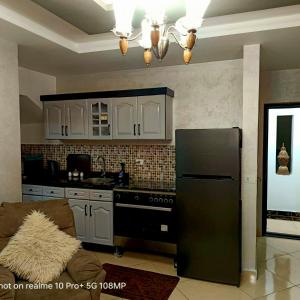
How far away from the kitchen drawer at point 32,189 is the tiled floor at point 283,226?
12.1 feet

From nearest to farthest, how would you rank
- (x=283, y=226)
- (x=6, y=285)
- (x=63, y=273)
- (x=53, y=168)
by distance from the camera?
1. (x=6, y=285)
2. (x=63, y=273)
3. (x=53, y=168)
4. (x=283, y=226)

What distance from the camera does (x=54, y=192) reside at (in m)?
3.89

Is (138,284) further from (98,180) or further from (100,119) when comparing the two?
(100,119)

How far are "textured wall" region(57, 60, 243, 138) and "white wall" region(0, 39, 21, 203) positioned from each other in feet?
5.52

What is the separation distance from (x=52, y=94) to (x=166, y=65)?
1.89 m

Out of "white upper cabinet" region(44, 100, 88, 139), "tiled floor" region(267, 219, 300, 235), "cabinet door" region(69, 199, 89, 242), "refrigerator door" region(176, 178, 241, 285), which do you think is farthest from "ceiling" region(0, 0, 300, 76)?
"tiled floor" region(267, 219, 300, 235)

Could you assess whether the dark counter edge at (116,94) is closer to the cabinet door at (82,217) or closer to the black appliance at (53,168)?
the black appliance at (53,168)

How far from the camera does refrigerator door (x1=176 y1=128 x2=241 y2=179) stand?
282cm

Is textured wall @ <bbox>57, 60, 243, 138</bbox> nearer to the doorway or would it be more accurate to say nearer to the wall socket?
the wall socket

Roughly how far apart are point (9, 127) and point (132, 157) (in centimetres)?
180

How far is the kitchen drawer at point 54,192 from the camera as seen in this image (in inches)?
151

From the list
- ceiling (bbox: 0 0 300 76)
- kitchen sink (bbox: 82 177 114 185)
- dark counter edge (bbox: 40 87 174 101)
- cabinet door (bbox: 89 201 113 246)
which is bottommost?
cabinet door (bbox: 89 201 113 246)

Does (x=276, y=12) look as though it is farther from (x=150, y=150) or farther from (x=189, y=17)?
(x=150, y=150)

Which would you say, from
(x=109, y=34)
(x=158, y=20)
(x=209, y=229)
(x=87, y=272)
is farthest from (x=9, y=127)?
(x=209, y=229)
